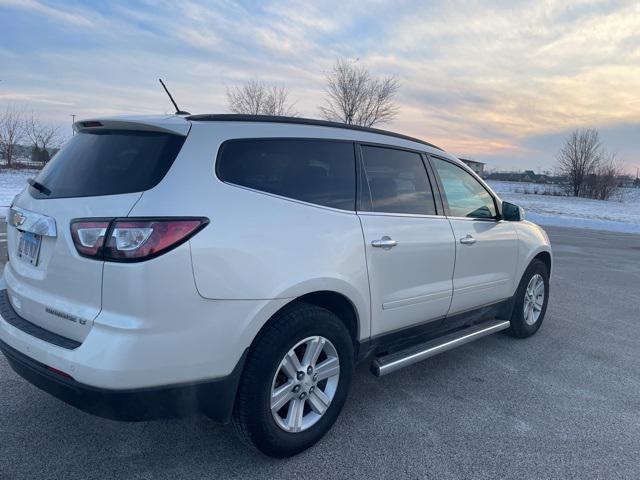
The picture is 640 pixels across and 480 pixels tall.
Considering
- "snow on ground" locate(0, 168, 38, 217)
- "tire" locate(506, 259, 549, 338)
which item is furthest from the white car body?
"snow on ground" locate(0, 168, 38, 217)

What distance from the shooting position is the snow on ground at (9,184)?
1652 cm

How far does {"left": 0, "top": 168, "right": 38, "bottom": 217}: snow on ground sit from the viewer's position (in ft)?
54.2

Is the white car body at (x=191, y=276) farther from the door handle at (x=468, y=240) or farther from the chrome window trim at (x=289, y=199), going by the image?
the door handle at (x=468, y=240)

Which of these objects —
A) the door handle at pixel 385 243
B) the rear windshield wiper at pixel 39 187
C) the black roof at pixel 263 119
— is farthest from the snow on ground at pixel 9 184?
the door handle at pixel 385 243

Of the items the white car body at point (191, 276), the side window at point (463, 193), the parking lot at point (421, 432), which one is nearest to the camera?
the white car body at point (191, 276)

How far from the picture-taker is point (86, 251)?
2246 mm

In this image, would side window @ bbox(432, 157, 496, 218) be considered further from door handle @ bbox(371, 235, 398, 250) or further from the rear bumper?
the rear bumper

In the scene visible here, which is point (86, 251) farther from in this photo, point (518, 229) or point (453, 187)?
point (518, 229)

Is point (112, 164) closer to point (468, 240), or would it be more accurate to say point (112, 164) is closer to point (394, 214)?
point (394, 214)

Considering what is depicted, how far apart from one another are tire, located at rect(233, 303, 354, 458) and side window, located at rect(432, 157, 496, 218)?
5.25ft

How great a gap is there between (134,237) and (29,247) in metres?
0.84

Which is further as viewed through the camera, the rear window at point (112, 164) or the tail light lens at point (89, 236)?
the rear window at point (112, 164)

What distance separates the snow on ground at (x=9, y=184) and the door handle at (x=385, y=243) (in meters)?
14.1

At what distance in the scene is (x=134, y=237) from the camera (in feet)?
7.13
